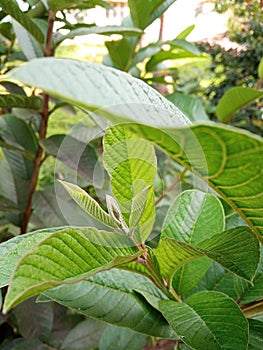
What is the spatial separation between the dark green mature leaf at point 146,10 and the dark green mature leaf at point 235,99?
22 centimetres

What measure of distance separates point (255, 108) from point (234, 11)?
43 centimetres

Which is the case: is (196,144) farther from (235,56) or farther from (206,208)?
(235,56)

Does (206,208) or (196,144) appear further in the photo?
(206,208)

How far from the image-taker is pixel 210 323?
0.46 m

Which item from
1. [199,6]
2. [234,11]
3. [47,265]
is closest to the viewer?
[47,265]

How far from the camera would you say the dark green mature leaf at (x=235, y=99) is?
2.49 ft

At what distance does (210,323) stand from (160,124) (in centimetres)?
26

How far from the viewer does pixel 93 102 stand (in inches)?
9.2

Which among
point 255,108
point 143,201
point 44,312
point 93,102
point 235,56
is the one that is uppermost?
point 93,102

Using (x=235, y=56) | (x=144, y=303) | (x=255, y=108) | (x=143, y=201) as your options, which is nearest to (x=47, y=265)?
(x=143, y=201)

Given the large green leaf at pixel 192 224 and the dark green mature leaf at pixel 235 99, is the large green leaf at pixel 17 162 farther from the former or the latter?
the large green leaf at pixel 192 224

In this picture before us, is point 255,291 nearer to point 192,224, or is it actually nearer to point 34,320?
point 192,224

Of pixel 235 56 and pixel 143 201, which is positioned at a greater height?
pixel 143 201

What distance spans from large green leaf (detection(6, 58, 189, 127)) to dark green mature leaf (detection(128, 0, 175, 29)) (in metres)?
0.67
